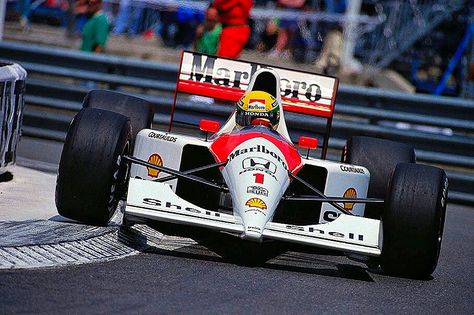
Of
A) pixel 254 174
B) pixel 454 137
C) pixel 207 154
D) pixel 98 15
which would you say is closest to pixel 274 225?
pixel 254 174

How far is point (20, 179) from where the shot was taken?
10.7 meters

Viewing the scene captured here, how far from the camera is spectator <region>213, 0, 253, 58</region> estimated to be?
52.9ft

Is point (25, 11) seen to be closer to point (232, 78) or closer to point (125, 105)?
point (232, 78)

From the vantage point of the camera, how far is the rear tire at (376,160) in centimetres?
996

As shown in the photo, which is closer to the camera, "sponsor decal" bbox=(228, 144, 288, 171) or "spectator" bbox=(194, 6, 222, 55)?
"sponsor decal" bbox=(228, 144, 288, 171)

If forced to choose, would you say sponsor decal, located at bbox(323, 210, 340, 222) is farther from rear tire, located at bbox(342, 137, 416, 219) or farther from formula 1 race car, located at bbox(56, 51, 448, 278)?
rear tire, located at bbox(342, 137, 416, 219)

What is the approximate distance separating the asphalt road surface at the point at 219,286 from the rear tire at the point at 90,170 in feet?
1.44

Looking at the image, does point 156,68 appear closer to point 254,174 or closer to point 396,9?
point 254,174

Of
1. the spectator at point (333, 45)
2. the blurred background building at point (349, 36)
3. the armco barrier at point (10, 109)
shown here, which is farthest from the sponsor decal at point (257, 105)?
the blurred background building at point (349, 36)

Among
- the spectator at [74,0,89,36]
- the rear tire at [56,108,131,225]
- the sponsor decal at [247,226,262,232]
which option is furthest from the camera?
the spectator at [74,0,89,36]

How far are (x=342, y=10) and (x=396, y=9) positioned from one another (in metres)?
1.74

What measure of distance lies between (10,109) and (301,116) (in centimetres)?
478

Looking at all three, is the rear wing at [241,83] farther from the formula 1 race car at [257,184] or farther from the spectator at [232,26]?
the spectator at [232,26]

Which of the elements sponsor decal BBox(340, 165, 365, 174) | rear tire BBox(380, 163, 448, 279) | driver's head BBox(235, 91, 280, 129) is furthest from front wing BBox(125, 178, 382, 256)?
driver's head BBox(235, 91, 280, 129)
